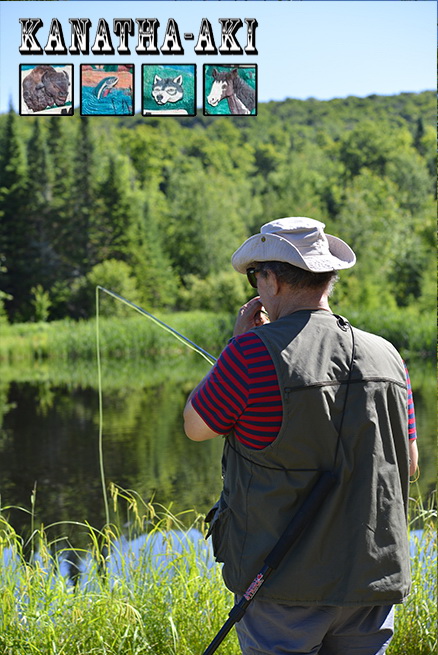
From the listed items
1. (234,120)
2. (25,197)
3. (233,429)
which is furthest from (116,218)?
(234,120)

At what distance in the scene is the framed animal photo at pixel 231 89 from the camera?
4027mm

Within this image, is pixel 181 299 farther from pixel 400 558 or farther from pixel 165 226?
pixel 400 558

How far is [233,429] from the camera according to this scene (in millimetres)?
1602

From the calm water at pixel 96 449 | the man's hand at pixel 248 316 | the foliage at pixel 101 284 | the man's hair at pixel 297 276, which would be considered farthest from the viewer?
the foliage at pixel 101 284

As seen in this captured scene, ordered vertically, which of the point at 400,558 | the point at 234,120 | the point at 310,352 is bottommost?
the point at 400,558

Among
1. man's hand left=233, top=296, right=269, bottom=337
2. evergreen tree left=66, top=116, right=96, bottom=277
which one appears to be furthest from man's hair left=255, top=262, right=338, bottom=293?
evergreen tree left=66, top=116, right=96, bottom=277

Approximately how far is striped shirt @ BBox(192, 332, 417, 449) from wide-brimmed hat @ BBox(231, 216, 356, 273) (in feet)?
0.62

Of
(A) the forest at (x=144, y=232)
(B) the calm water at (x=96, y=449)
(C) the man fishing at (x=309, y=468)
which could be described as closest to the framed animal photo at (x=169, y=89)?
(B) the calm water at (x=96, y=449)

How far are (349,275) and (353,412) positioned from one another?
30.5 metres

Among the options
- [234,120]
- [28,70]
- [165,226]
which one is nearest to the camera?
[28,70]

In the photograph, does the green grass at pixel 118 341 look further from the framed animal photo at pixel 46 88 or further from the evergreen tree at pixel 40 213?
the framed animal photo at pixel 46 88

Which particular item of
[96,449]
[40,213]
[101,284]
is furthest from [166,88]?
[40,213]

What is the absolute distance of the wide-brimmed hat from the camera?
5.29ft

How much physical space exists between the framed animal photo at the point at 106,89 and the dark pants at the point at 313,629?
295 cm
